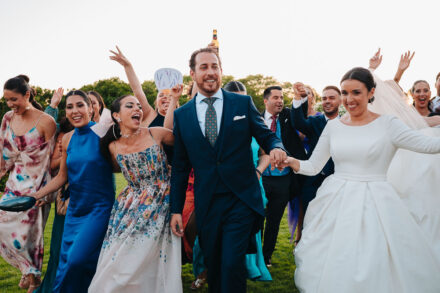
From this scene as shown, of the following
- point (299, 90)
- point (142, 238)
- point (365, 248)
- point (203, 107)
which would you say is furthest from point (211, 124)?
point (299, 90)

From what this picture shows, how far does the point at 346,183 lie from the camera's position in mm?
3719

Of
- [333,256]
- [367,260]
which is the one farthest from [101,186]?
[367,260]

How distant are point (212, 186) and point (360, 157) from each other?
5.07 ft

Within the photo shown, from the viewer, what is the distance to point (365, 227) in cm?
337

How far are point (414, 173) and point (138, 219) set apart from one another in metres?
3.38

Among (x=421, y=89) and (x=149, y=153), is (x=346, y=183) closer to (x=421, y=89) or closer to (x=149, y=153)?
(x=149, y=153)

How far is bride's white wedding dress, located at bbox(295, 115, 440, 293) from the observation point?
3.14 m

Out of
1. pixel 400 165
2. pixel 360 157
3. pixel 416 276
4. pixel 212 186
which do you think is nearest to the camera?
pixel 416 276

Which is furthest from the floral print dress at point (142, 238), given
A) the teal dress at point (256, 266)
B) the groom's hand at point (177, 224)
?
the teal dress at point (256, 266)

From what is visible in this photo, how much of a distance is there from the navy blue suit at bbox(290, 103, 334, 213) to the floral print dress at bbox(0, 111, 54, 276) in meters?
3.79

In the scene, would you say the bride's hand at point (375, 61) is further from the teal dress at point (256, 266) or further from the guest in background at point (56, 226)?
the guest in background at point (56, 226)

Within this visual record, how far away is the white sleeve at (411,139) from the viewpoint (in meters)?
3.42

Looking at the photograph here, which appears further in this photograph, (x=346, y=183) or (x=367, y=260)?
(x=346, y=183)

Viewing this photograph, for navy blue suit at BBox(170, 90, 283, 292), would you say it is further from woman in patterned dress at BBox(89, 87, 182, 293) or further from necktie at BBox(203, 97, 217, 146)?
woman in patterned dress at BBox(89, 87, 182, 293)
